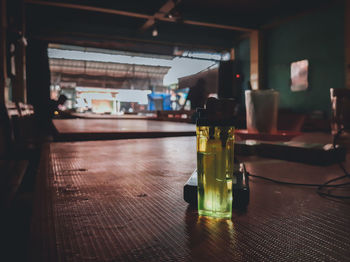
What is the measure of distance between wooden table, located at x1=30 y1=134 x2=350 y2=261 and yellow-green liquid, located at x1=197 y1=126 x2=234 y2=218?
19 mm

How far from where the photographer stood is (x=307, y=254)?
0.30 meters

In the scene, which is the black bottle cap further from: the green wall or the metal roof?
the metal roof

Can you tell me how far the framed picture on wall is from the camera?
23.5 ft

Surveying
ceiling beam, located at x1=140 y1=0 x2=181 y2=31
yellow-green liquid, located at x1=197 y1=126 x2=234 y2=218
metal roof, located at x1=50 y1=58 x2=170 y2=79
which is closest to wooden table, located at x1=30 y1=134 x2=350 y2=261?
yellow-green liquid, located at x1=197 y1=126 x2=234 y2=218

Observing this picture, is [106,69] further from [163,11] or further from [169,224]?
[169,224]

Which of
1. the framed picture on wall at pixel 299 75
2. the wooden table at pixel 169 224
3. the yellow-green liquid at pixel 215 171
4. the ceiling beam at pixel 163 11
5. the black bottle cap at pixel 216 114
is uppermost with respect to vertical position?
the ceiling beam at pixel 163 11

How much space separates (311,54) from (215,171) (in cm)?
766

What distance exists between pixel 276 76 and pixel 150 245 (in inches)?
340

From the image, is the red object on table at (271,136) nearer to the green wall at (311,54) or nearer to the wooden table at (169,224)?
the wooden table at (169,224)

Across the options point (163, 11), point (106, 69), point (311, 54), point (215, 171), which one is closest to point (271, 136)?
point (215, 171)

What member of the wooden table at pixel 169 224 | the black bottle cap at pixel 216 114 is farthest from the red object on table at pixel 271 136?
the black bottle cap at pixel 216 114

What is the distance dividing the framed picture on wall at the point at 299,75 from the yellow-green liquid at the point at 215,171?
759cm

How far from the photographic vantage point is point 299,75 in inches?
292

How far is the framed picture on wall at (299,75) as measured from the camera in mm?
7170
